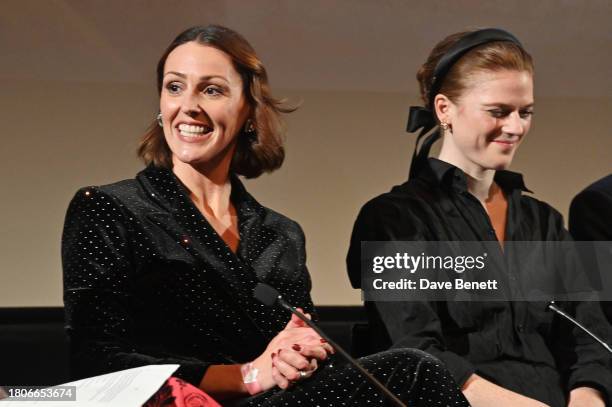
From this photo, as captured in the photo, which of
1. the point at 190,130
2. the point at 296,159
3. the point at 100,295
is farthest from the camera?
the point at 296,159

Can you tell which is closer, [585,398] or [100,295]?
[100,295]

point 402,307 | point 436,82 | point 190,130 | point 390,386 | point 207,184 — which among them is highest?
point 436,82

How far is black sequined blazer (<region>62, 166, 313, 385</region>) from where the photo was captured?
1735 millimetres

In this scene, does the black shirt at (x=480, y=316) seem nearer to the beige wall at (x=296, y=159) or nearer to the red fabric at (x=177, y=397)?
the beige wall at (x=296, y=159)

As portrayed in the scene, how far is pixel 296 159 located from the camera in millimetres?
2289

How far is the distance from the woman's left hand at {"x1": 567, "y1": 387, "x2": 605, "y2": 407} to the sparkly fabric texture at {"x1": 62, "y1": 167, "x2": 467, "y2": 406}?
0.54 m

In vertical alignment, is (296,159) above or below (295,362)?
above

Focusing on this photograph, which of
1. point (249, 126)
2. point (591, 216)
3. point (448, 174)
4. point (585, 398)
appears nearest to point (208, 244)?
point (249, 126)

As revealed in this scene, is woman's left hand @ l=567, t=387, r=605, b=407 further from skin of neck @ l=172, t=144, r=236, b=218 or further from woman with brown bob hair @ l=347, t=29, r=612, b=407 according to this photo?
skin of neck @ l=172, t=144, r=236, b=218

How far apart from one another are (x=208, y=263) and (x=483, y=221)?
0.66 meters

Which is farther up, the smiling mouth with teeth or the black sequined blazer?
the smiling mouth with teeth

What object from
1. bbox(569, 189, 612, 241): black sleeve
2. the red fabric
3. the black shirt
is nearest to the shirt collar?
the black shirt

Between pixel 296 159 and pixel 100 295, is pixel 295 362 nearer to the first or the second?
pixel 100 295

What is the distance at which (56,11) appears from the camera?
2186 millimetres
